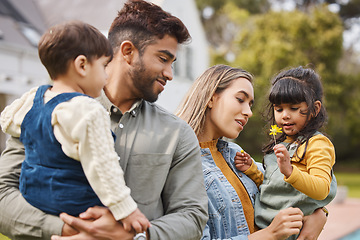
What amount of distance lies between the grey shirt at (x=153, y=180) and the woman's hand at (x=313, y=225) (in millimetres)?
868

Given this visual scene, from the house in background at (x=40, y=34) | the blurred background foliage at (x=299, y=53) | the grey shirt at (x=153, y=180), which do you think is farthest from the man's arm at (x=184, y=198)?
the blurred background foliage at (x=299, y=53)

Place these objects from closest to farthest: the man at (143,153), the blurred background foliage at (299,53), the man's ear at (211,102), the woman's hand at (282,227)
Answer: the man at (143,153)
the woman's hand at (282,227)
the man's ear at (211,102)
the blurred background foliage at (299,53)

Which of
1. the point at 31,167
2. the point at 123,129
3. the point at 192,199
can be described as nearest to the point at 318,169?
the point at 192,199

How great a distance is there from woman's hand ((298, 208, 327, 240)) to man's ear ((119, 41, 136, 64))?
133cm

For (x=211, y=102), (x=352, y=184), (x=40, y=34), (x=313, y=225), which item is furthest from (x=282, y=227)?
(x=352, y=184)

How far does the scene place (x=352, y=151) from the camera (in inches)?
1239

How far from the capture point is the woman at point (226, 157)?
244 cm

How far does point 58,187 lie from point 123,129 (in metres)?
0.41

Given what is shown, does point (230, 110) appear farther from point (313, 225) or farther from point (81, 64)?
point (81, 64)

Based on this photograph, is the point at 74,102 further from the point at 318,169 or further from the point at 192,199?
the point at 318,169

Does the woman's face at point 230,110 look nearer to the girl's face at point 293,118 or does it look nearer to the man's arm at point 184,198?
the girl's face at point 293,118

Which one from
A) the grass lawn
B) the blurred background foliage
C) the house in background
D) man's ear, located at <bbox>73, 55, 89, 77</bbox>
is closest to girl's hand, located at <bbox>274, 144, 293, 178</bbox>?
man's ear, located at <bbox>73, 55, 89, 77</bbox>

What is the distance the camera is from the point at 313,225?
8.61 ft

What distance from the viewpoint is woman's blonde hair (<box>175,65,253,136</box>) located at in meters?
2.68
